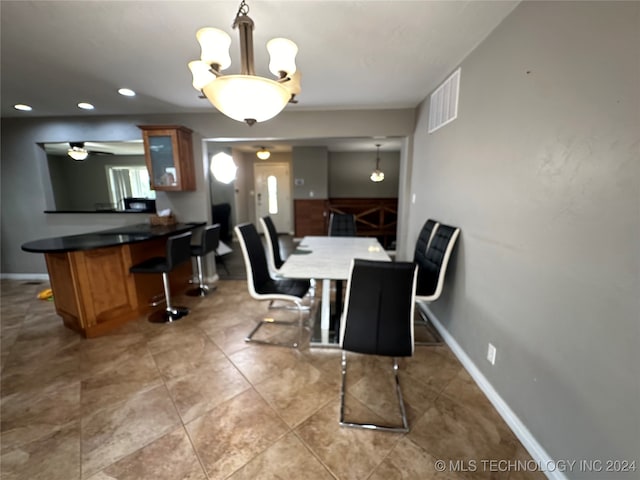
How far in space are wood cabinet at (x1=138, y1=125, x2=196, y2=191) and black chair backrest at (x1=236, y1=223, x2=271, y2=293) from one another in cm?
167

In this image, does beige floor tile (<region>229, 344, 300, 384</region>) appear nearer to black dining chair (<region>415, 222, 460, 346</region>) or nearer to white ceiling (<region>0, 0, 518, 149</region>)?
black dining chair (<region>415, 222, 460, 346</region>)

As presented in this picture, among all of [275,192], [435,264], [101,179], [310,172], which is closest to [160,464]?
[435,264]

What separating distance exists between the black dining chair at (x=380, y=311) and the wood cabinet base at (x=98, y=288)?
2424 millimetres

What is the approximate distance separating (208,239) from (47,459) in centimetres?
218

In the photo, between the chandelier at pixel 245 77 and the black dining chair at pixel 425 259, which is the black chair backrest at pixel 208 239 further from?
the black dining chair at pixel 425 259

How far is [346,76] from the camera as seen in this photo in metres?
2.33

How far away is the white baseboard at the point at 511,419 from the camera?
1192 mm

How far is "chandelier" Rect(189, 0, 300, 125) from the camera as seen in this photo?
117 cm

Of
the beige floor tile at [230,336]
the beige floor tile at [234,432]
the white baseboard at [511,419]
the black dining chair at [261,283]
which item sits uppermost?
the black dining chair at [261,283]

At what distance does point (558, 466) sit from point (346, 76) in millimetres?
2945

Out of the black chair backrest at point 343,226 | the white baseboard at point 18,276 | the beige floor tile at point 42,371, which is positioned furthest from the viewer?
the white baseboard at point 18,276

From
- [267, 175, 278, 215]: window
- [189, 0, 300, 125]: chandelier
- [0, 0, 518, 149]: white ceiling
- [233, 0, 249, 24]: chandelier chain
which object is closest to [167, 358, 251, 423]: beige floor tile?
[189, 0, 300, 125]: chandelier

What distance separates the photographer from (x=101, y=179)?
4.03 meters

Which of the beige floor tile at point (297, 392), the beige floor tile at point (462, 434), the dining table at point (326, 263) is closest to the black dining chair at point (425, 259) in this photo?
the dining table at point (326, 263)
